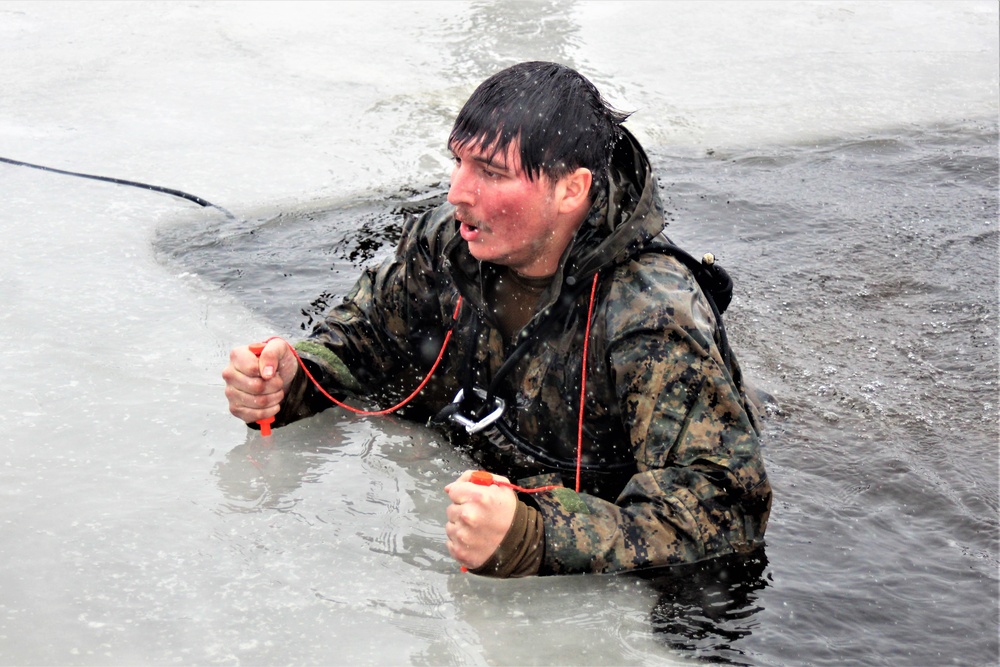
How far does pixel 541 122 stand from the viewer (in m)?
2.90

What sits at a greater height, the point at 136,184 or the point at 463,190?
the point at 463,190

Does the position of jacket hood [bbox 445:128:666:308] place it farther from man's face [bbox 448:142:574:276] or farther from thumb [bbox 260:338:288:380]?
thumb [bbox 260:338:288:380]

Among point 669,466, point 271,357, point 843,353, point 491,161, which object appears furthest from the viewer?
point 843,353

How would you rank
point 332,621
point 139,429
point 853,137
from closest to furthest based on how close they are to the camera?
1. point 332,621
2. point 139,429
3. point 853,137

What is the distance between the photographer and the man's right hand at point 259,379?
3.15m

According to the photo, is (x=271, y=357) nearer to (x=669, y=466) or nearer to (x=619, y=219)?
(x=619, y=219)

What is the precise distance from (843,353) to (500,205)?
6.96 feet

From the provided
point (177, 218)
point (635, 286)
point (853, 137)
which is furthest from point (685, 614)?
point (853, 137)

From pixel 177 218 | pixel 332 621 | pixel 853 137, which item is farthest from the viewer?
pixel 853 137

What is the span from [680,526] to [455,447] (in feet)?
3.18

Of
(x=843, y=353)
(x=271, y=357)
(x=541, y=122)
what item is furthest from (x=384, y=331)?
(x=843, y=353)

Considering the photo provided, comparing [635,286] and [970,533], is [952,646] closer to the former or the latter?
[970,533]

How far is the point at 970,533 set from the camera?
133 inches

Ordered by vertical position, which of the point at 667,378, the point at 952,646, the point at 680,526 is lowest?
the point at 952,646
